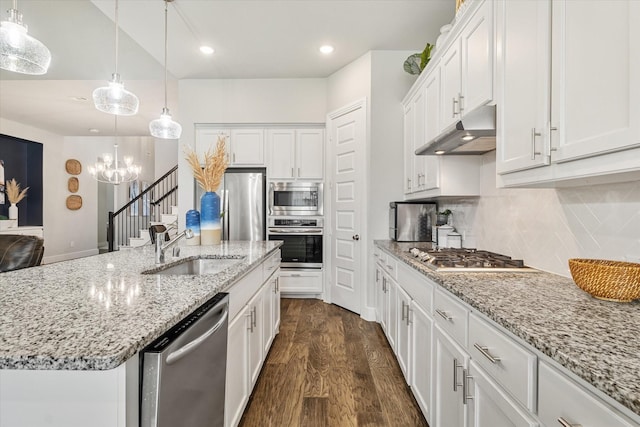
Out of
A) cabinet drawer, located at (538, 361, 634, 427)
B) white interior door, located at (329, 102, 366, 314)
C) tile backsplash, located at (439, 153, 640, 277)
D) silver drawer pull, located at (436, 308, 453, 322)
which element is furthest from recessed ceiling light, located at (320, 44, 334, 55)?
cabinet drawer, located at (538, 361, 634, 427)

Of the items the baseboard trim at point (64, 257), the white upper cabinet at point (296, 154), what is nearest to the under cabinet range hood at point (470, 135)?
the white upper cabinet at point (296, 154)

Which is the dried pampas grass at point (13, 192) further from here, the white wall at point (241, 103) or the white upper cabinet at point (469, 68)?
the white upper cabinet at point (469, 68)

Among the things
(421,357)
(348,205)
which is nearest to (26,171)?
(348,205)

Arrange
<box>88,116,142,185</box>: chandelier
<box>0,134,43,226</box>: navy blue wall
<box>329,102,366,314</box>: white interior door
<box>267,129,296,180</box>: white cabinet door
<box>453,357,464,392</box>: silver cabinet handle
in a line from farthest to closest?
<box>0,134,43,226</box>: navy blue wall → <box>88,116,142,185</box>: chandelier → <box>267,129,296,180</box>: white cabinet door → <box>329,102,366,314</box>: white interior door → <box>453,357,464,392</box>: silver cabinet handle

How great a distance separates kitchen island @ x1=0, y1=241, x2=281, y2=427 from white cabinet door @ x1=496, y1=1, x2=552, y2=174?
4.51ft

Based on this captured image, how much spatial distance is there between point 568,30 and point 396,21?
7.72 feet

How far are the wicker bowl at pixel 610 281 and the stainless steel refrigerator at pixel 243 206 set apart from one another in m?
3.73

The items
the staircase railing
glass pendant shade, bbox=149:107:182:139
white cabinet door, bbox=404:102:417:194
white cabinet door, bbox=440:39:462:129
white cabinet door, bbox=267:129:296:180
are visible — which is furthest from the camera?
the staircase railing

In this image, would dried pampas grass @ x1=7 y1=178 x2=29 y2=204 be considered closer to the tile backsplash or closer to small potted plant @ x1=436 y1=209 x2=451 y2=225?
small potted plant @ x1=436 y1=209 x2=451 y2=225

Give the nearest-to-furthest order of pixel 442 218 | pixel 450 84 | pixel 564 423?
1. pixel 564 423
2. pixel 450 84
3. pixel 442 218

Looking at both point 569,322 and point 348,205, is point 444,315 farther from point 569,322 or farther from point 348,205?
point 348,205

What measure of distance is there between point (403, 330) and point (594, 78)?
175 cm

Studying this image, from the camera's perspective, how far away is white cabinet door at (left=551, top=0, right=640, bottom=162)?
0.88m

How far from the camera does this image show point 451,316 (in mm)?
1370
